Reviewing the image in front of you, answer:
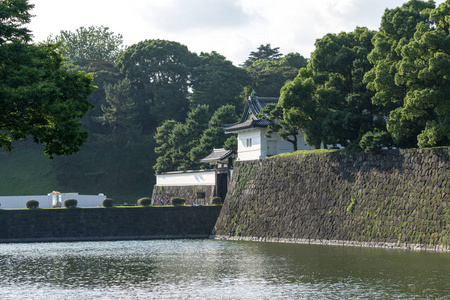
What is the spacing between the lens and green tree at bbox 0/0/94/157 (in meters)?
21.6

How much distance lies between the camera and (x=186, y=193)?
5978 cm

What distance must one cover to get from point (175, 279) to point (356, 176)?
1689 cm

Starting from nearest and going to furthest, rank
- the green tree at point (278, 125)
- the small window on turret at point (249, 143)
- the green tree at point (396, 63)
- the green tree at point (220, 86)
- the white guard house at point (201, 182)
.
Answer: the green tree at point (396, 63) → the green tree at point (278, 125) → the small window on turret at point (249, 143) → the white guard house at point (201, 182) → the green tree at point (220, 86)

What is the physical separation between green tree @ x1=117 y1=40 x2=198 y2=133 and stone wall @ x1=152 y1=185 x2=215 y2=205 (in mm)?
24285

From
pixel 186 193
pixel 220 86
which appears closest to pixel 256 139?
pixel 186 193

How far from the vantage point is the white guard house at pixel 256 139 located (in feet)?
168

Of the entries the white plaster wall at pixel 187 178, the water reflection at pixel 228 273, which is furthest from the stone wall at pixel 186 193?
the water reflection at pixel 228 273

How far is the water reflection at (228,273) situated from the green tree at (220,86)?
47.4 meters

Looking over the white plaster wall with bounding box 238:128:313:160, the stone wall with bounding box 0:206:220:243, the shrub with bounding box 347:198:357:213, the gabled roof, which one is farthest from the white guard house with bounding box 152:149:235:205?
the shrub with bounding box 347:198:357:213

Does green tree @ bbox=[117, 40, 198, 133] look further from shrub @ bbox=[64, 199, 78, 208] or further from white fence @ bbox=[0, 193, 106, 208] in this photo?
shrub @ bbox=[64, 199, 78, 208]

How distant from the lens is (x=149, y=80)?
89750mm

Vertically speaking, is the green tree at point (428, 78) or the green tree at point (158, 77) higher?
the green tree at point (158, 77)

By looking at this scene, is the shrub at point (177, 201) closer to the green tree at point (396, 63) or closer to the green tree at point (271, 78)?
the green tree at point (396, 63)

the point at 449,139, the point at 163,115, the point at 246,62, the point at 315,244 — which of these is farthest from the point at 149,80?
the point at 449,139
